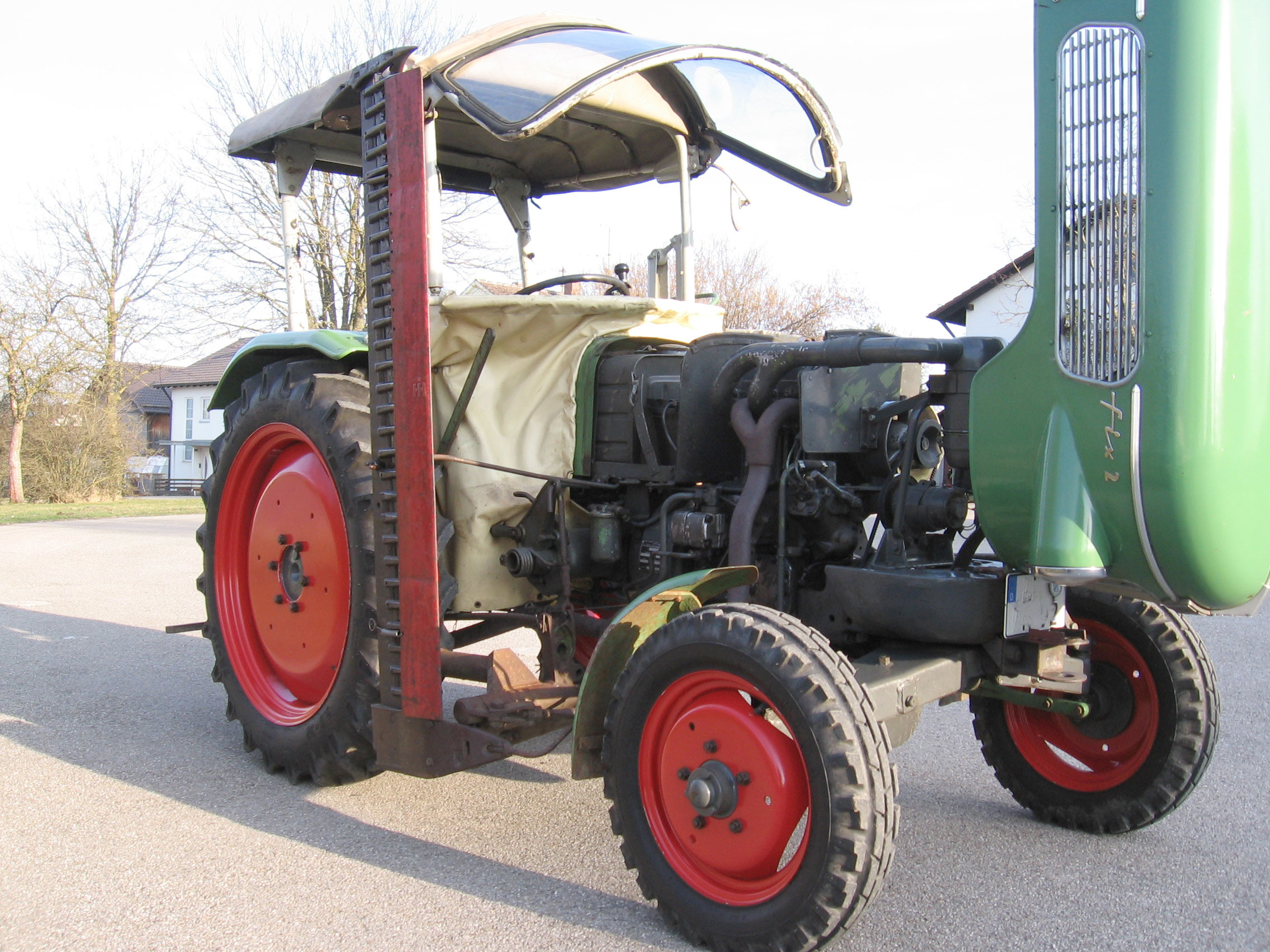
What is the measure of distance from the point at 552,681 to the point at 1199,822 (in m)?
2.32

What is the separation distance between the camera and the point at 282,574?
4.22 meters

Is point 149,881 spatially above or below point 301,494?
below

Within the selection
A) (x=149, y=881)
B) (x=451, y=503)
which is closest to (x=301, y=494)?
(x=451, y=503)

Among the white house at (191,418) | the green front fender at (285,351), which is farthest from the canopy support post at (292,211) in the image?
the white house at (191,418)

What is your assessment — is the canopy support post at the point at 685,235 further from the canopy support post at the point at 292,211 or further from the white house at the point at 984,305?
the white house at the point at 984,305

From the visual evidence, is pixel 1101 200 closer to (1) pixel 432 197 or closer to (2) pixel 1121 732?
(2) pixel 1121 732

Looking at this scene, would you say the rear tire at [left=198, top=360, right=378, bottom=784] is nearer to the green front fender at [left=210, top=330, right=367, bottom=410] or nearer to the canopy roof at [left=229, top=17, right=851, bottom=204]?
the green front fender at [left=210, top=330, right=367, bottom=410]

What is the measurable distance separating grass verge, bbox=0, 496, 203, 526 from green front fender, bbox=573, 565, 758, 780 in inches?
590

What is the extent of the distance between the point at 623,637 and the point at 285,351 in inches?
91.5

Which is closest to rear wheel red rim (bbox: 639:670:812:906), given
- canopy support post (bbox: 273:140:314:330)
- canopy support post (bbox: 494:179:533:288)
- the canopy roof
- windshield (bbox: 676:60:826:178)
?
the canopy roof

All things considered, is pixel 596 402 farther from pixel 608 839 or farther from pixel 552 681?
pixel 608 839

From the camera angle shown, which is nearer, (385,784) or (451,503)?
(451,503)

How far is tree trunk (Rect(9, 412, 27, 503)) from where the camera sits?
81.3 feet

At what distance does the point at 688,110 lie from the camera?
4.43 metres
